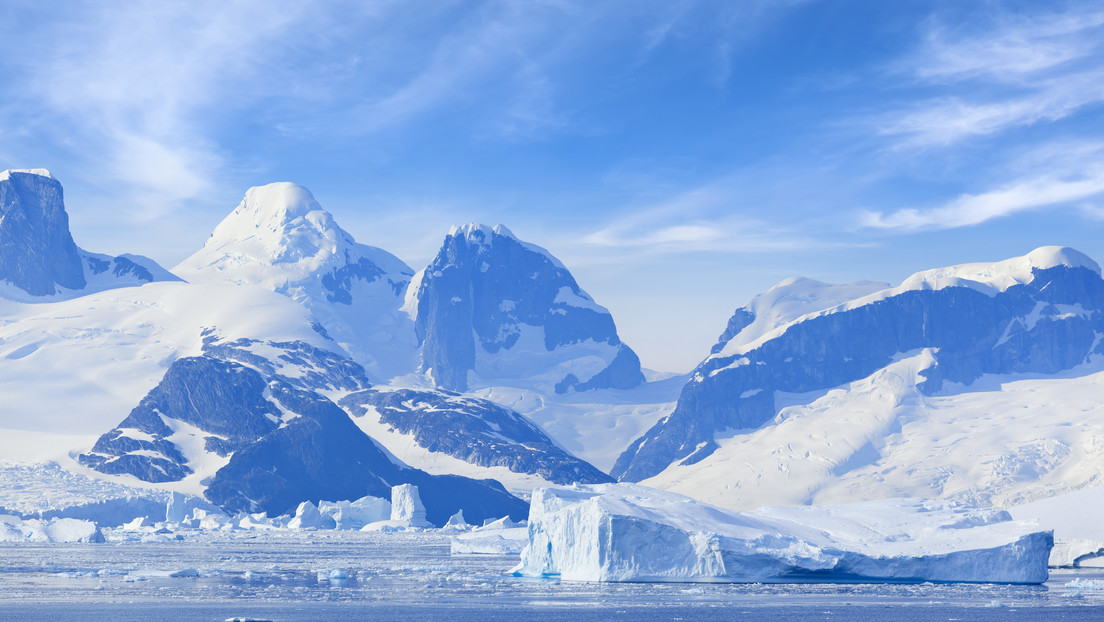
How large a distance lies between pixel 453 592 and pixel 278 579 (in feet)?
71.3

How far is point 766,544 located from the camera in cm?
9744

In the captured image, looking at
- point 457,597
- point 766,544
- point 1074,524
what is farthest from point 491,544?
point 766,544

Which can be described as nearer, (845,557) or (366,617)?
(366,617)

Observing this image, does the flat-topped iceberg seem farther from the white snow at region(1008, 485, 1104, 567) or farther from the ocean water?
the white snow at region(1008, 485, 1104, 567)

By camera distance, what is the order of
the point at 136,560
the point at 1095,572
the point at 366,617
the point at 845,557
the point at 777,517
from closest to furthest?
the point at 366,617
the point at 845,557
the point at 777,517
the point at 1095,572
the point at 136,560

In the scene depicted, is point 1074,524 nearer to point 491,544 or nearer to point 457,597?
point 491,544

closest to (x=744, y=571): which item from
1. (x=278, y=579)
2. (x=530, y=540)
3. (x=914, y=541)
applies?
A: (x=914, y=541)

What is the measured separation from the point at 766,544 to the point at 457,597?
80.3 feet

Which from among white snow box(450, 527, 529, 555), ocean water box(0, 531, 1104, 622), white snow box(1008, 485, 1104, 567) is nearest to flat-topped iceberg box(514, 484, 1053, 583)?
ocean water box(0, 531, 1104, 622)

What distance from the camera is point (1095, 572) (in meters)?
123

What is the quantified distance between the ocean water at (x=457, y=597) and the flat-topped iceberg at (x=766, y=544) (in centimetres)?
143

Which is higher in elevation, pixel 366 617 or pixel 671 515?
pixel 671 515

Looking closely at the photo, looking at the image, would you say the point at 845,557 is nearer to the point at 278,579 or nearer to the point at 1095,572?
the point at 1095,572

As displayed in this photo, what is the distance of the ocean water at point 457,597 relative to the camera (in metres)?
82.1
